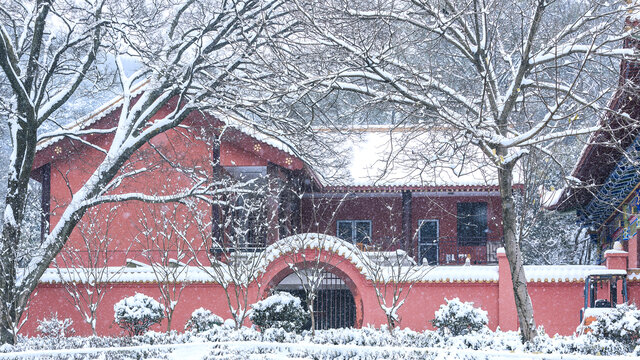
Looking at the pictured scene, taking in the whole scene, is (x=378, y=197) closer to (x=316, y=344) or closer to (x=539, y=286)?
(x=539, y=286)

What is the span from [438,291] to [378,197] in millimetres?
7539

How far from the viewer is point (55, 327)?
625 inches

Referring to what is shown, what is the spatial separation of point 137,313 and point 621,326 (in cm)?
910

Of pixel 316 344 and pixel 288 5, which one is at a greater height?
pixel 288 5

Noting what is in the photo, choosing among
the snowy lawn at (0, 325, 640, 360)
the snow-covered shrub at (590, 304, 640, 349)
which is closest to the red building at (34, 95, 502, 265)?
the snowy lawn at (0, 325, 640, 360)

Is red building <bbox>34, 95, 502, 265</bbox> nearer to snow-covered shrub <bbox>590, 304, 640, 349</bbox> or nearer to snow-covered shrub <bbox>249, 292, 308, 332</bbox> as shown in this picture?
snow-covered shrub <bbox>249, 292, 308, 332</bbox>

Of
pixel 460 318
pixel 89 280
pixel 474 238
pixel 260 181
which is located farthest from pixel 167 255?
pixel 474 238

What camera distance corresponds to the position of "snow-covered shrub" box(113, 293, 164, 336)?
46.4ft

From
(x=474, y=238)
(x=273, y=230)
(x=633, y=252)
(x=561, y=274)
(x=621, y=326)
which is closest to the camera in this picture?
(x=621, y=326)

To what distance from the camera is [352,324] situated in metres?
19.5

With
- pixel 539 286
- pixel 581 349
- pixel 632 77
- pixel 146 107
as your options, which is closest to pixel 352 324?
pixel 539 286

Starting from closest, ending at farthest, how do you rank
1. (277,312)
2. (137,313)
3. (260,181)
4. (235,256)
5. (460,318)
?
(277,312) < (460,318) < (137,313) < (235,256) < (260,181)

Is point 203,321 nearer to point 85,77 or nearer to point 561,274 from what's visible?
point 85,77

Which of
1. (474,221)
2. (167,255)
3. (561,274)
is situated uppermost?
(474,221)
